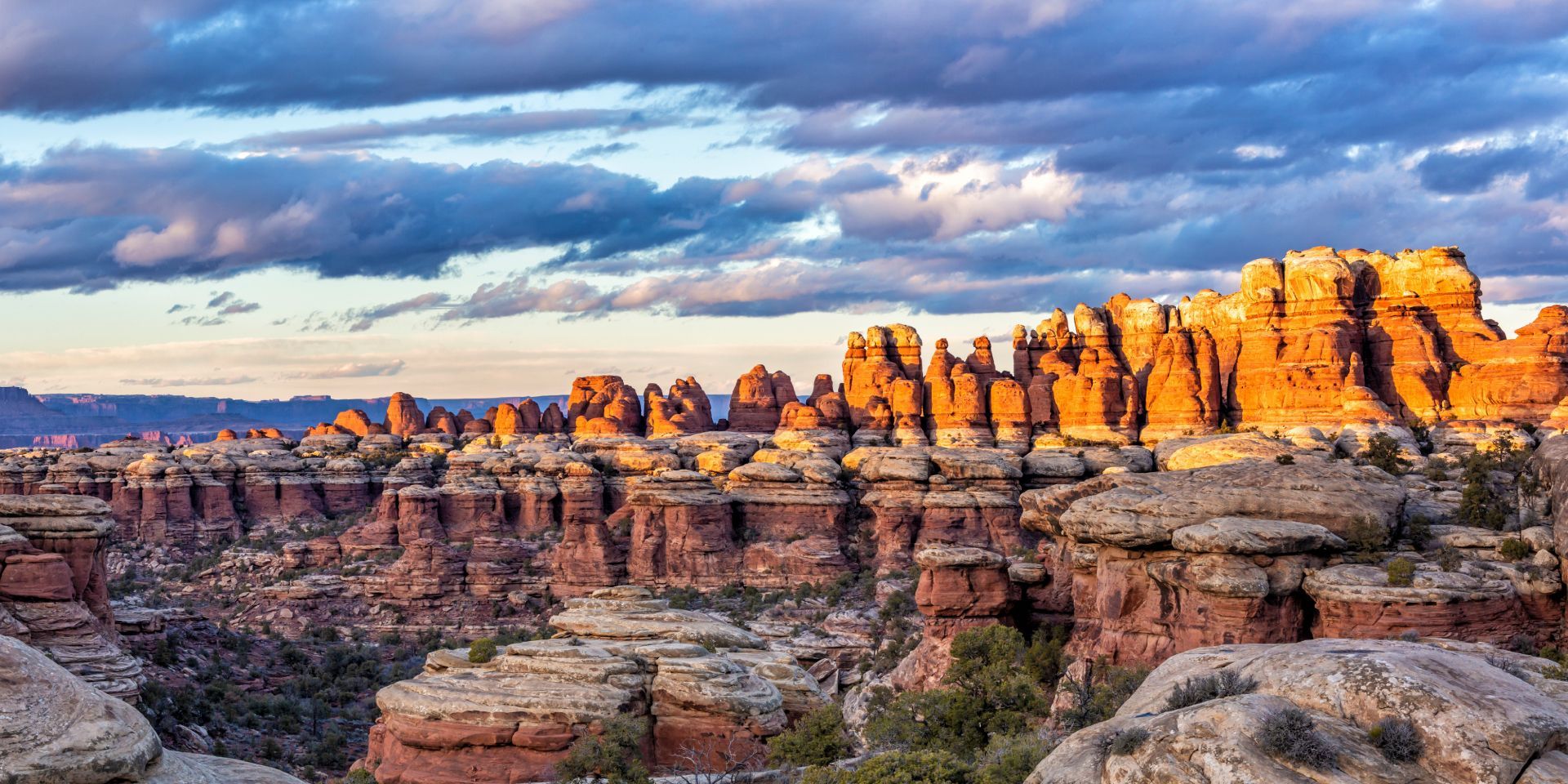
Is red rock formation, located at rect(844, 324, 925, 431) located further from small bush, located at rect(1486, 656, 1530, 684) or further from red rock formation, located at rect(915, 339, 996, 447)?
small bush, located at rect(1486, 656, 1530, 684)

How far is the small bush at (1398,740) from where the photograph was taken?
50.0 ft

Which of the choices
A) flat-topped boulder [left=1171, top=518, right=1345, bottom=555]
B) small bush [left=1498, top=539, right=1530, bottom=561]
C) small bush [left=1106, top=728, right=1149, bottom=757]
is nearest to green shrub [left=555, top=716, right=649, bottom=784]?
small bush [left=1106, top=728, right=1149, bottom=757]

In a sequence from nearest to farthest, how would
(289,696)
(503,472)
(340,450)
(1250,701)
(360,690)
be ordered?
(1250,701)
(289,696)
(360,690)
(503,472)
(340,450)

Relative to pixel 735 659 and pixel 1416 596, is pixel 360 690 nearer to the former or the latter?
pixel 735 659

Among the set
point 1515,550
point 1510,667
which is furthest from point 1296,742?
point 1515,550

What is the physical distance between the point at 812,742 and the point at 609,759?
15.5ft

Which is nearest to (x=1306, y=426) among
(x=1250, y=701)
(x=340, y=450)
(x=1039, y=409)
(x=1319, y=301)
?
(x=1319, y=301)

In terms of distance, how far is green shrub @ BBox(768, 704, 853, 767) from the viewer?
30.0 m

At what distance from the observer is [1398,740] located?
15273 mm

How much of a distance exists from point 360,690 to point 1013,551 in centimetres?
3104

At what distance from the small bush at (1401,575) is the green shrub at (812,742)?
1517 cm

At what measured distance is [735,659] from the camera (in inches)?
1436

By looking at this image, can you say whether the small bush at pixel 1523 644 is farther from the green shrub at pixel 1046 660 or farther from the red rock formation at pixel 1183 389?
the red rock formation at pixel 1183 389

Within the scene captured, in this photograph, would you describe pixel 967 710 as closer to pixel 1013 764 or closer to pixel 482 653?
pixel 482 653
